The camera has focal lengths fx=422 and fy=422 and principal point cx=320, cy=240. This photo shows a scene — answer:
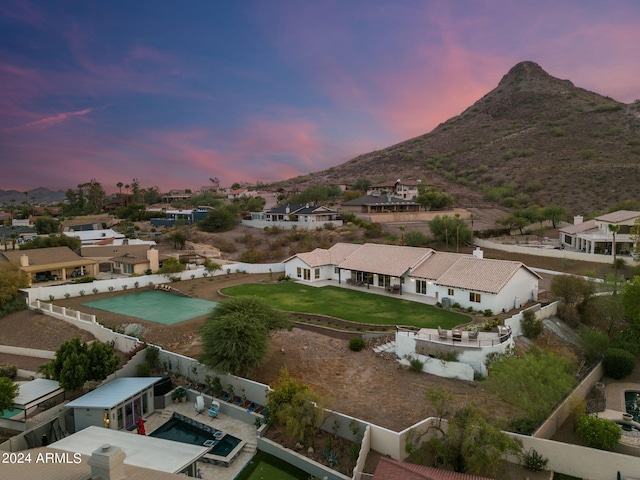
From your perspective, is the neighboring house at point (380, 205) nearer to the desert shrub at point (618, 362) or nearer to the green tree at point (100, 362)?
the desert shrub at point (618, 362)

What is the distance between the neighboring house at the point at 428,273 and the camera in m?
29.4

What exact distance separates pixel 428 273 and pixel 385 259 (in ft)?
16.6

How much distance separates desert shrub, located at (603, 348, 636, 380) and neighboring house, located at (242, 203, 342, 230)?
138 ft

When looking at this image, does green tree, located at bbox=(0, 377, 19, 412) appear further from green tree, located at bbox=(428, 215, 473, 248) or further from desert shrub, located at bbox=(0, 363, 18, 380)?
green tree, located at bbox=(428, 215, 473, 248)

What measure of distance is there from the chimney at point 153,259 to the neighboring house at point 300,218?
71.8 ft

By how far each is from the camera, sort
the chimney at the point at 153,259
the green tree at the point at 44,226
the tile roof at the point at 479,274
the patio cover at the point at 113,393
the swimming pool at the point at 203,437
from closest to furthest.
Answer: the swimming pool at the point at 203,437 < the patio cover at the point at 113,393 < the tile roof at the point at 479,274 < the chimney at the point at 153,259 < the green tree at the point at 44,226

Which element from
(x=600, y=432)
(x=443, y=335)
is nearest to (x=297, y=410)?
(x=443, y=335)

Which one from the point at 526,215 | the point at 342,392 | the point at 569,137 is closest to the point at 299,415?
the point at 342,392

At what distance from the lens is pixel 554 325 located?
27750 mm

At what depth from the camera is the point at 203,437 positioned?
18.0m

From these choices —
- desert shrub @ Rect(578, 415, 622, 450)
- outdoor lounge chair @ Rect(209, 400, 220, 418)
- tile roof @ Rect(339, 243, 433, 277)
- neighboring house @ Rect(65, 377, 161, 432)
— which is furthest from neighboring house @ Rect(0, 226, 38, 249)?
desert shrub @ Rect(578, 415, 622, 450)

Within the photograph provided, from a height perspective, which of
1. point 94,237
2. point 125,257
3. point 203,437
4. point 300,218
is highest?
point 300,218

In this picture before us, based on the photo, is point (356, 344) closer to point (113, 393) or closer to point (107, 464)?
point (113, 393)

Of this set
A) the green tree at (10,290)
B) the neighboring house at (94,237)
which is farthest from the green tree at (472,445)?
the neighboring house at (94,237)
